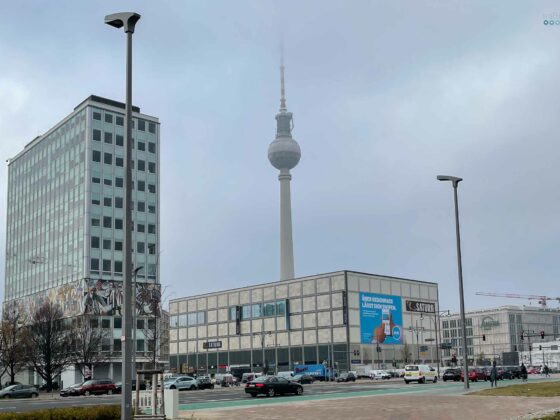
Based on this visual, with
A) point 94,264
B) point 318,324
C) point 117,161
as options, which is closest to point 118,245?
point 94,264

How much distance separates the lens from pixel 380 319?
128m

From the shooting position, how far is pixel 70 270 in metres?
119

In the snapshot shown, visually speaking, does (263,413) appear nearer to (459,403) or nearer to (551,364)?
(459,403)

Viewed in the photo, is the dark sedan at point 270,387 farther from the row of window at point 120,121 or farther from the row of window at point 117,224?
the row of window at point 120,121

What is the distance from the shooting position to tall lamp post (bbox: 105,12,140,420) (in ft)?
62.3

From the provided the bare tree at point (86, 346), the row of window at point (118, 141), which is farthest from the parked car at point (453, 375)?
the row of window at point (118, 141)

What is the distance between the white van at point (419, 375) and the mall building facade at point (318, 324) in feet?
128

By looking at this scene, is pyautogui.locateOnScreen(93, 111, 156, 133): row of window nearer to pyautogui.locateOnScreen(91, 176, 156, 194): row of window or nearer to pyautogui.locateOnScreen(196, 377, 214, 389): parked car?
pyautogui.locateOnScreen(91, 176, 156, 194): row of window

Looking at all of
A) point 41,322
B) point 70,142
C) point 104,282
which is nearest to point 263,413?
point 41,322

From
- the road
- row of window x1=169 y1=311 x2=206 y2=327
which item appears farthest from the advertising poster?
the road

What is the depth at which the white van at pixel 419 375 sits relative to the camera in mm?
71688

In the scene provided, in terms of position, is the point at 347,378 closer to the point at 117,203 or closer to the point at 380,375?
the point at 380,375

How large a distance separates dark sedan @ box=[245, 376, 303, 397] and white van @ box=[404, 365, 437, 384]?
25560 millimetres

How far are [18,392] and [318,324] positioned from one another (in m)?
69.2
